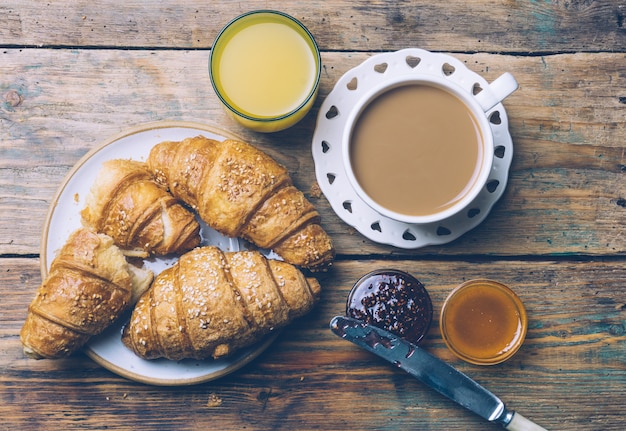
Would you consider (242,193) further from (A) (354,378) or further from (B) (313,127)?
(A) (354,378)

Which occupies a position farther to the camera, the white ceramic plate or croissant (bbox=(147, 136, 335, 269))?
the white ceramic plate

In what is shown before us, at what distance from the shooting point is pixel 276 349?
69.4 inches

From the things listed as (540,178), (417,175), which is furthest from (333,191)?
(540,178)

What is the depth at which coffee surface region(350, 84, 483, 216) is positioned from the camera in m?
1.57

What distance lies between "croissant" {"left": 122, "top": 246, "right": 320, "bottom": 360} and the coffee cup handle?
2.24ft

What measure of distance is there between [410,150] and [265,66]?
463 mm

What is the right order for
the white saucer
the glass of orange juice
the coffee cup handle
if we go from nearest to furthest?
the coffee cup handle, the glass of orange juice, the white saucer

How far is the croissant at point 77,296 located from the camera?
152cm

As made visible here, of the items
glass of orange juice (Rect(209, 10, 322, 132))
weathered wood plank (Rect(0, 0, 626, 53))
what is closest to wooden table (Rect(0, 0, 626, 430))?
weathered wood plank (Rect(0, 0, 626, 53))

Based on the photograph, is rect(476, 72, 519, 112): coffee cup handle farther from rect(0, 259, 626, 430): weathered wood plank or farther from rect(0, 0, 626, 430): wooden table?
rect(0, 259, 626, 430): weathered wood plank

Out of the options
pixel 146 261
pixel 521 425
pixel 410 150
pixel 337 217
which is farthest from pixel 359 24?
pixel 521 425

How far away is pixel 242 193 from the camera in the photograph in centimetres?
155

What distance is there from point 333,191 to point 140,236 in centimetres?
56

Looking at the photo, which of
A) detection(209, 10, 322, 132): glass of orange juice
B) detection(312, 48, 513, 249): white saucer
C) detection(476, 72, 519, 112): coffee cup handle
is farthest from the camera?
detection(312, 48, 513, 249): white saucer
